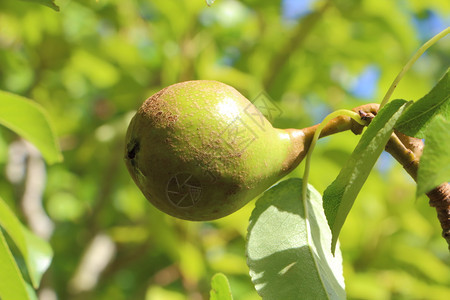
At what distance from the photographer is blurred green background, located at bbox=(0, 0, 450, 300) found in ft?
8.31

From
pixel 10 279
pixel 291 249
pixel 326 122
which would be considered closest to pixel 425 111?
pixel 326 122

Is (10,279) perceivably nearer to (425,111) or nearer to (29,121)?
(29,121)

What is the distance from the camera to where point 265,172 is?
1.11 metres

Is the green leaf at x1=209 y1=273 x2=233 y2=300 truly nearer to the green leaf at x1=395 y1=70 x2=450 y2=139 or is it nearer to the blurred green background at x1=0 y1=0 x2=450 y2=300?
the green leaf at x1=395 y1=70 x2=450 y2=139

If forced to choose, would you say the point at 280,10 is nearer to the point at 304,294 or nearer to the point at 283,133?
the point at 283,133

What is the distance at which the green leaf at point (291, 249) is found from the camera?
1041 mm

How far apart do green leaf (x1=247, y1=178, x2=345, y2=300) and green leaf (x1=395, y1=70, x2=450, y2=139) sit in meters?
0.31

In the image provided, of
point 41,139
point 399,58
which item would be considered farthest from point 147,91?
point 399,58

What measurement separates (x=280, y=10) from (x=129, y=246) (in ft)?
4.90

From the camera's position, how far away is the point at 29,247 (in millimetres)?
1373

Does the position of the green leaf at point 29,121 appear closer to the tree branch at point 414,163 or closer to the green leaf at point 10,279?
the green leaf at point 10,279

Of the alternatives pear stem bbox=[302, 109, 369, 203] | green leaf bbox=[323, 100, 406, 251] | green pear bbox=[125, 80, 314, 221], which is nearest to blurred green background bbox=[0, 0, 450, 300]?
pear stem bbox=[302, 109, 369, 203]

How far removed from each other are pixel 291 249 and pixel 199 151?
28 centimetres

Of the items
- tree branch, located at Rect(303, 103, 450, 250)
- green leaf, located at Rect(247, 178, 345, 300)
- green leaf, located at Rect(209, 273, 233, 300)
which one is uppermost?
tree branch, located at Rect(303, 103, 450, 250)
